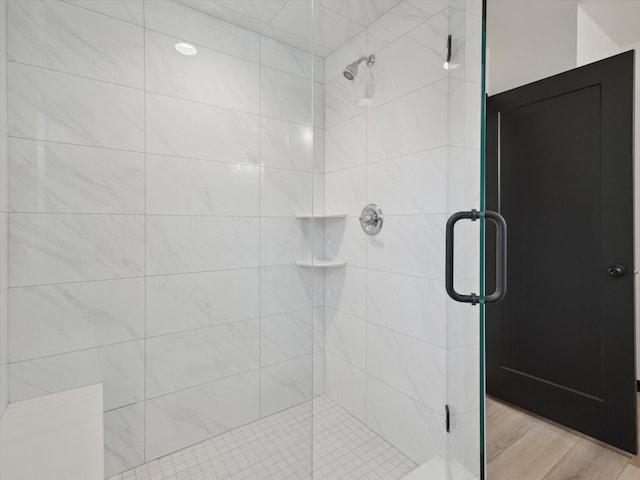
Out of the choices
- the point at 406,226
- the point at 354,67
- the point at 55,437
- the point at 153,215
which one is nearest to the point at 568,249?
the point at 406,226

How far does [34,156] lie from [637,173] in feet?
9.80

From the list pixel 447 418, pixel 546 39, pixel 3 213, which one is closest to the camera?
pixel 3 213

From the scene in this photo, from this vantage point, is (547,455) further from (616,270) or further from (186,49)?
(186,49)

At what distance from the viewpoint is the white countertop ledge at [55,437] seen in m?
0.76

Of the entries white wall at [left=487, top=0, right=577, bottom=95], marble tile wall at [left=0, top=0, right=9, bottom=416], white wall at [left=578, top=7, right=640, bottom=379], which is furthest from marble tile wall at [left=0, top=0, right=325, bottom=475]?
white wall at [left=578, top=7, right=640, bottom=379]

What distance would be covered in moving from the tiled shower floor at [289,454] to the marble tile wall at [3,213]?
529 mm

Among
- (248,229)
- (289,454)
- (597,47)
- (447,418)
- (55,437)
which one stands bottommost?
(289,454)

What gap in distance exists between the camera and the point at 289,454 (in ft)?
4.25

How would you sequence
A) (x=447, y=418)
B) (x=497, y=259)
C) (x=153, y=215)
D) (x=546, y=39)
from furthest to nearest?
(x=546, y=39), (x=447, y=418), (x=153, y=215), (x=497, y=259)

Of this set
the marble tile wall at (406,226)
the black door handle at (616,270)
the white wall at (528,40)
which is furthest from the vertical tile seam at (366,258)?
the black door handle at (616,270)

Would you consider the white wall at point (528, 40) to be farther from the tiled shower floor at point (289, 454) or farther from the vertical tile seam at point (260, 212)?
the tiled shower floor at point (289, 454)

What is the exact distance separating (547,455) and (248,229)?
1.77 metres

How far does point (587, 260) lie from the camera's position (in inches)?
64.6

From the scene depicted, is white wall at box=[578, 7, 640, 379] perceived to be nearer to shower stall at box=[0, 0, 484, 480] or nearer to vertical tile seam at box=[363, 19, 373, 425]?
shower stall at box=[0, 0, 484, 480]
